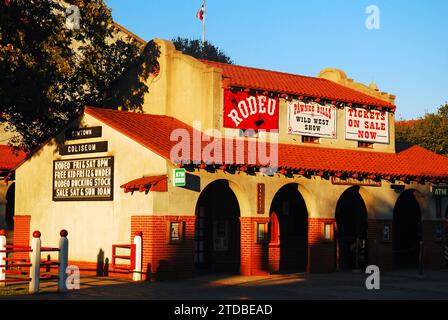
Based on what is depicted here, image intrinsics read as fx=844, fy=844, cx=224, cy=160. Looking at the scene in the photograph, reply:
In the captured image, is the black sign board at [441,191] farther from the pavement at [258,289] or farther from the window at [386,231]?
the pavement at [258,289]

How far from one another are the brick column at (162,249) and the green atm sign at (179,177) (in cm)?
120

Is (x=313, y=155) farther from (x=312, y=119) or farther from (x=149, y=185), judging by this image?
(x=149, y=185)

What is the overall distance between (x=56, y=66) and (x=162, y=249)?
7.29 metres

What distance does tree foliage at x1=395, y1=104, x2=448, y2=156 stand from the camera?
59.6 m

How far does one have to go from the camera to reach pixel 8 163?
37.2m

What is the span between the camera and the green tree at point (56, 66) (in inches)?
1106

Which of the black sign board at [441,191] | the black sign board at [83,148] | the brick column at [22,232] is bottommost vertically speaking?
the brick column at [22,232]

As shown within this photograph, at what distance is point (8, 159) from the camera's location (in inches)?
1496

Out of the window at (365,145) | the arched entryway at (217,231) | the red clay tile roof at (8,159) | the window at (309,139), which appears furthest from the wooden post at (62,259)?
the window at (365,145)

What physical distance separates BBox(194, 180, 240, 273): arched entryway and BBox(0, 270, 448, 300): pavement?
292cm

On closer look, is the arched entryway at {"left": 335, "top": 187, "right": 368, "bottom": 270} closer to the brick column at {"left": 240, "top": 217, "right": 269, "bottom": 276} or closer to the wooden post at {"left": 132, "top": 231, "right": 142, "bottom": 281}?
the brick column at {"left": 240, "top": 217, "right": 269, "bottom": 276}

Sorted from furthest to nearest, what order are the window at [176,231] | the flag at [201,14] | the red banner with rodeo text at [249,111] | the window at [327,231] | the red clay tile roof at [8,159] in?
the flag at [201,14], the red clay tile roof at [8,159], the window at [327,231], the red banner with rodeo text at [249,111], the window at [176,231]

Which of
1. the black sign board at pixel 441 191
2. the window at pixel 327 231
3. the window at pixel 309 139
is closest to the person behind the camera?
the window at pixel 327 231
